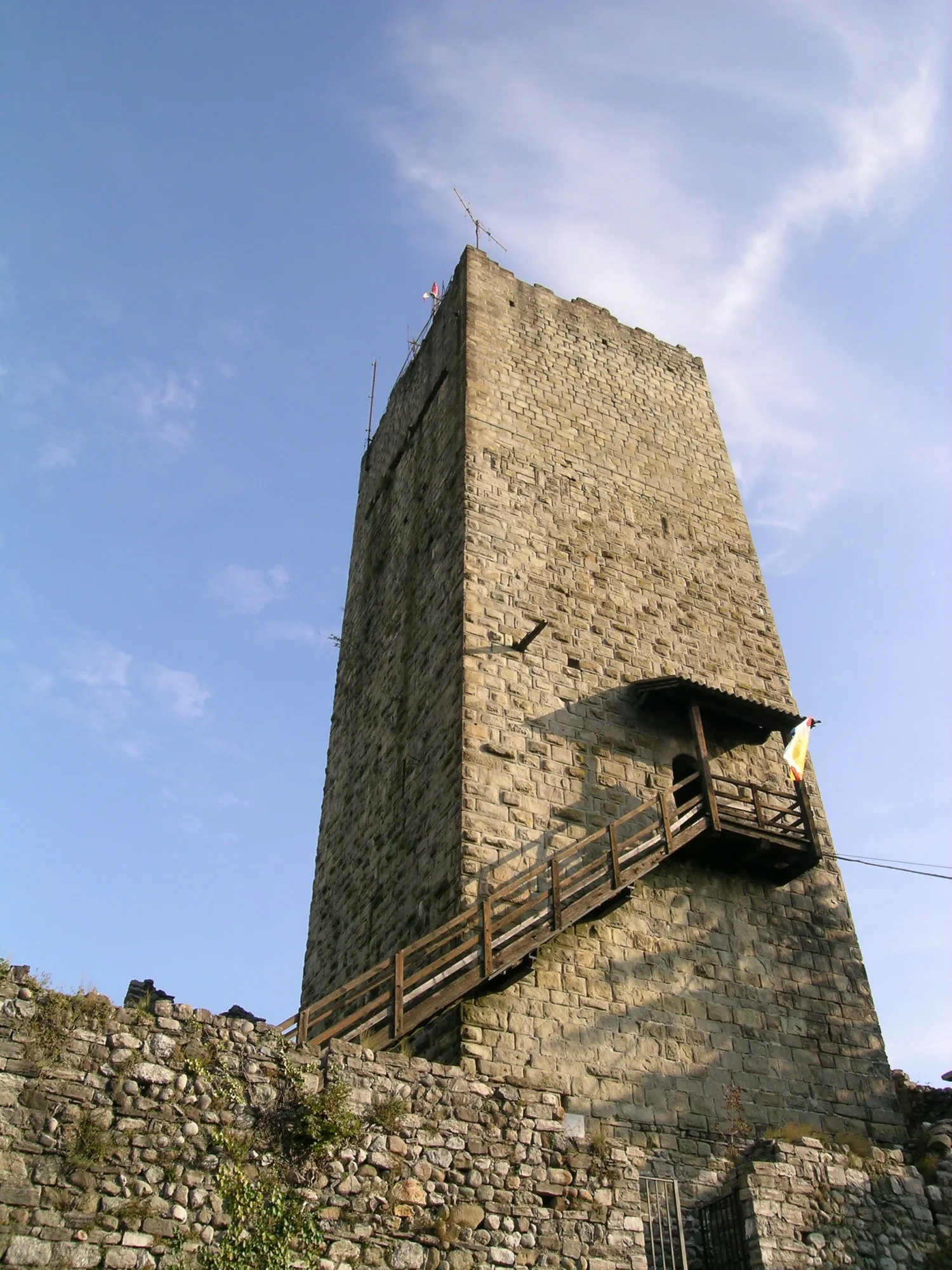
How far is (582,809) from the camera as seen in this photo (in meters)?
12.1

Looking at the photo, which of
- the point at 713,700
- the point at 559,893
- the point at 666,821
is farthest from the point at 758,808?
the point at 559,893

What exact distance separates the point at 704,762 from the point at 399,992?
16.7 feet

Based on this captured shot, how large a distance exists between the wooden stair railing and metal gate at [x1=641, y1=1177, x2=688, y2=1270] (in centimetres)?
226

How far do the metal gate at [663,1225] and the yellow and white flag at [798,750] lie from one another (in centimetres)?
531

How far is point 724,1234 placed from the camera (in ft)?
30.4

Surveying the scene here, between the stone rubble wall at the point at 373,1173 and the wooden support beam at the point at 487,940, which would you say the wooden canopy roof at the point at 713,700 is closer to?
the wooden support beam at the point at 487,940

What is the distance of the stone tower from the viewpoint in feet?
35.3

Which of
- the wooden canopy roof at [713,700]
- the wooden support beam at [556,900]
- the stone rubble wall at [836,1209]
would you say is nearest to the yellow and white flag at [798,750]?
the wooden canopy roof at [713,700]

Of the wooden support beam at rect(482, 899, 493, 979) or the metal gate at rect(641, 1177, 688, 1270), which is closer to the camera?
the metal gate at rect(641, 1177, 688, 1270)

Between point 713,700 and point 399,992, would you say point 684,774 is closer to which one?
point 713,700

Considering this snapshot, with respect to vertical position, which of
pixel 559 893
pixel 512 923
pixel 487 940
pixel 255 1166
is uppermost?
pixel 559 893

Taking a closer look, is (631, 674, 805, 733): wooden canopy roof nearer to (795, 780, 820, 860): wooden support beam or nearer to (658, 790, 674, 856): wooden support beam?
(795, 780, 820, 860): wooden support beam

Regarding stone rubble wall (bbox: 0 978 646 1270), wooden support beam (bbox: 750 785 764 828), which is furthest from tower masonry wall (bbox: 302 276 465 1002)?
wooden support beam (bbox: 750 785 764 828)

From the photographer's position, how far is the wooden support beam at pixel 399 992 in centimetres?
900
